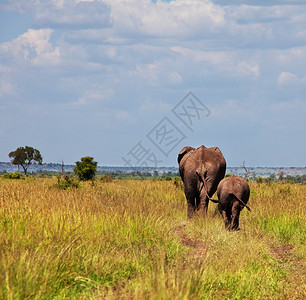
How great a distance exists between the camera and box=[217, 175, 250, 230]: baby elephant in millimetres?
10102

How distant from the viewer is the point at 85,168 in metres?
35.2

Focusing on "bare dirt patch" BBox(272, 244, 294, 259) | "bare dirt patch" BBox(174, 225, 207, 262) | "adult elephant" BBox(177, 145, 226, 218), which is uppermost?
"adult elephant" BBox(177, 145, 226, 218)

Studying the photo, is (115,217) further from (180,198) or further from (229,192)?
(180,198)

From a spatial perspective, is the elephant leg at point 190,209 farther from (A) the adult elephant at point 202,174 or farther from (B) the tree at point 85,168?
(B) the tree at point 85,168

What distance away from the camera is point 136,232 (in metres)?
8.61

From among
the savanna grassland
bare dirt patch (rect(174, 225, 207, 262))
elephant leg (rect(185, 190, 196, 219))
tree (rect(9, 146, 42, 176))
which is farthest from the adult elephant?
tree (rect(9, 146, 42, 176))

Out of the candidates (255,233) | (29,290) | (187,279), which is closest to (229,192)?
(255,233)

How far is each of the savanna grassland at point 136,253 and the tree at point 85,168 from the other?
23.8 metres

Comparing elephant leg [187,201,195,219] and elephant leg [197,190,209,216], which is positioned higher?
elephant leg [197,190,209,216]

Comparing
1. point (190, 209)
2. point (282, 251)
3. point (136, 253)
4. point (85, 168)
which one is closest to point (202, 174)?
point (190, 209)

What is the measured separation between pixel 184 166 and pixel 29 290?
23.4 ft

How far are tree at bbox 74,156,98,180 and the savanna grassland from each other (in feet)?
78.2

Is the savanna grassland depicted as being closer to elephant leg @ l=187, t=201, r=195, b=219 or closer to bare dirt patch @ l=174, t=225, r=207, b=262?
bare dirt patch @ l=174, t=225, r=207, b=262

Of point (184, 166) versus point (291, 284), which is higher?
point (184, 166)
